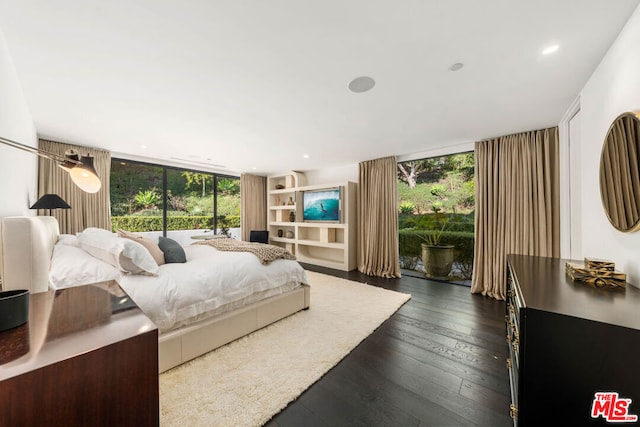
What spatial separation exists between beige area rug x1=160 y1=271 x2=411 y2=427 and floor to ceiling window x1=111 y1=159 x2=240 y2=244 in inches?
141

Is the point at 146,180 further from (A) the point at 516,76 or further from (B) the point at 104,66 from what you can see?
(A) the point at 516,76

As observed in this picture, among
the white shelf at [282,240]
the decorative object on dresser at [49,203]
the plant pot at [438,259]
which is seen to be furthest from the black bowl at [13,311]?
the white shelf at [282,240]

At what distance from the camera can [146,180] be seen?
4559 mm

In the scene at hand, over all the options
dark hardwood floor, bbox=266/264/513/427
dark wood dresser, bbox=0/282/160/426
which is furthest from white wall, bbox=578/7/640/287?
dark wood dresser, bbox=0/282/160/426

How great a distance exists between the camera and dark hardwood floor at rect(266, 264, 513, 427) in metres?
1.38

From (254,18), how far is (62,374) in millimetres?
1759

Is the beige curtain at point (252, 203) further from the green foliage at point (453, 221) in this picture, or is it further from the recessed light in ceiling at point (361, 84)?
the recessed light in ceiling at point (361, 84)

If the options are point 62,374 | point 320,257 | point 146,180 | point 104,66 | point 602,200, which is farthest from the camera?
point 320,257

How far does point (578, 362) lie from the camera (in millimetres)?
885

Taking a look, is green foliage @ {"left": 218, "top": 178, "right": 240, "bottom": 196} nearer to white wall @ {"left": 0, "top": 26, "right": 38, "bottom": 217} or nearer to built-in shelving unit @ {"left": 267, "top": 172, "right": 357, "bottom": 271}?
built-in shelving unit @ {"left": 267, "top": 172, "right": 357, "bottom": 271}

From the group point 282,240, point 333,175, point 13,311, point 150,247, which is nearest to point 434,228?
point 333,175

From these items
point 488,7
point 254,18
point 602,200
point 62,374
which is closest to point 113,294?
point 62,374

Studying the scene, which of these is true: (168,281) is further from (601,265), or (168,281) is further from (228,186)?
(228,186)

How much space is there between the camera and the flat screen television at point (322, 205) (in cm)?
492
